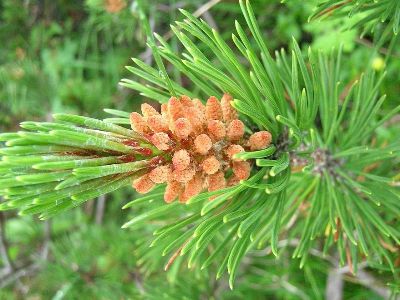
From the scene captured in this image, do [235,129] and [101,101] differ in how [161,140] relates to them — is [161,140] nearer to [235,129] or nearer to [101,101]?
[235,129]

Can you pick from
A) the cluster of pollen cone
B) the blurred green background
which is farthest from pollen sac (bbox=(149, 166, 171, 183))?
the blurred green background

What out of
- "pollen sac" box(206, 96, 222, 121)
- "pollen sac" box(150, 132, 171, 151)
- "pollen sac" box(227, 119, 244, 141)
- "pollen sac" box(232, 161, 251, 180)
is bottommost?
"pollen sac" box(232, 161, 251, 180)

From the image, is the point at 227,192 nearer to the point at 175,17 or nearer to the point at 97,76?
the point at 175,17

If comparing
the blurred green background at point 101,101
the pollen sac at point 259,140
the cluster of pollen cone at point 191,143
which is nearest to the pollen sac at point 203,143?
the cluster of pollen cone at point 191,143

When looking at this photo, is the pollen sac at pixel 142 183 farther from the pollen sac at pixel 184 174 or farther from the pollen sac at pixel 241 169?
the pollen sac at pixel 241 169

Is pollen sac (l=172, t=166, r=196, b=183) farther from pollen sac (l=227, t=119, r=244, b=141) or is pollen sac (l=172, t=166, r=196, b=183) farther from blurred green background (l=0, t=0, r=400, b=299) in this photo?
blurred green background (l=0, t=0, r=400, b=299)

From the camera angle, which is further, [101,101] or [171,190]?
[101,101]

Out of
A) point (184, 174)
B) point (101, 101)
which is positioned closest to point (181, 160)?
point (184, 174)
